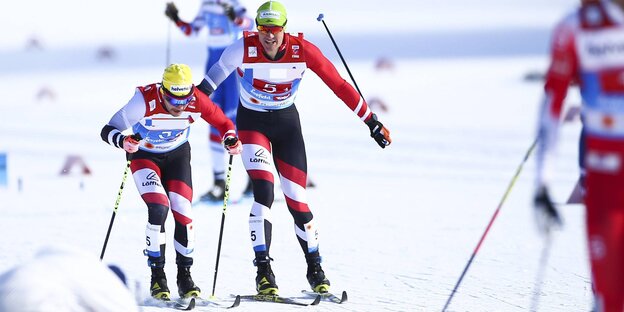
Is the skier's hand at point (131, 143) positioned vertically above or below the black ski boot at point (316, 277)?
above

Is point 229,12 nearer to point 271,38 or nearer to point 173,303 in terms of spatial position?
point 271,38

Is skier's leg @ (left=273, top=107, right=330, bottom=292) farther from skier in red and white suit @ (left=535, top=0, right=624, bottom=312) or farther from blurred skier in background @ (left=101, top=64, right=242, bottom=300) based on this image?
skier in red and white suit @ (left=535, top=0, right=624, bottom=312)

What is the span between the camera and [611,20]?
381cm

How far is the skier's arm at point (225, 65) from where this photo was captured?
249 inches

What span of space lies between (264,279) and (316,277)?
0.28m

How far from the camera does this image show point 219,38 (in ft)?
31.3

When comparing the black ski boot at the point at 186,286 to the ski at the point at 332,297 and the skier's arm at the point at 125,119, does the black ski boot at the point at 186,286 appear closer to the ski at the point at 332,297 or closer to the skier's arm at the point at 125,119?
the ski at the point at 332,297

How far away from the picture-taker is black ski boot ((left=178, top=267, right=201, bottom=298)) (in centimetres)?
614

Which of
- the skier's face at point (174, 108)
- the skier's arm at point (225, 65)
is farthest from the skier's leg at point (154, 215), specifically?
the skier's arm at point (225, 65)

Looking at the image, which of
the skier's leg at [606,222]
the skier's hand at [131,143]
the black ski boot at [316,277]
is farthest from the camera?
the black ski boot at [316,277]

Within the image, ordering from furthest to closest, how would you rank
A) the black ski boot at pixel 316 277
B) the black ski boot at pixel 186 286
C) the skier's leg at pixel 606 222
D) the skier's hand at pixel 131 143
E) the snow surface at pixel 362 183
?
the snow surface at pixel 362 183, the black ski boot at pixel 316 277, the black ski boot at pixel 186 286, the skier's hand at pixel 131 143, the skier's leg at pixel 606 222

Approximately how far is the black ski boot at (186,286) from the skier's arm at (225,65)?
1.00 m

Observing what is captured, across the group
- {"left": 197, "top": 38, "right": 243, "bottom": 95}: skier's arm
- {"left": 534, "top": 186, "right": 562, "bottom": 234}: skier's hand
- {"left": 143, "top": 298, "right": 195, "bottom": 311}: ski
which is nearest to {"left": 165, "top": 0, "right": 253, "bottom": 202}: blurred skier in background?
{"left": 197, "top": 38, "right": 243, "bottom": 95}: skier's arm

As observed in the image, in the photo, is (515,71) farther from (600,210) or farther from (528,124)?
(600,210)
